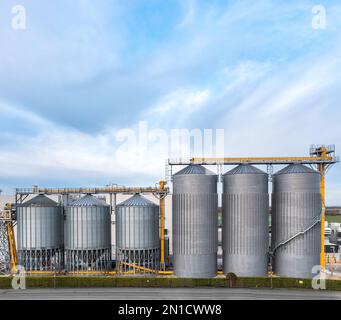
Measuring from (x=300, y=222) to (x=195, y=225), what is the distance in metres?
17.2

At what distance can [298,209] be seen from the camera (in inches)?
1706

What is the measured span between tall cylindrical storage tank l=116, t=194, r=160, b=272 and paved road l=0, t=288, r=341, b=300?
6736 millimetres

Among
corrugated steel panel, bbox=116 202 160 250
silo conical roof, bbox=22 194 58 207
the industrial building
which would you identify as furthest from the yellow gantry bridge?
silo conical roof, bbox=22 194 58 207

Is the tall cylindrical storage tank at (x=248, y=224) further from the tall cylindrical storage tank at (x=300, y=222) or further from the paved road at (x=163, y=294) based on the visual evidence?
the paved road at (x=163, y=294)

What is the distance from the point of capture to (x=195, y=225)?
43625mm

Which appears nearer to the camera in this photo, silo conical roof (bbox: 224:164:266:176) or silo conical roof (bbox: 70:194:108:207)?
silo conical roof (bbox: 224:164:266:176)

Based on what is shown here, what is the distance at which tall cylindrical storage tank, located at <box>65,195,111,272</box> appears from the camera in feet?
149

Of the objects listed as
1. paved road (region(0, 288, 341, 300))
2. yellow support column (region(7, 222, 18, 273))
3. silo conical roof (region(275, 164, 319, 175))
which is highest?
silo conical roof (region(275, 164, 319, 175))

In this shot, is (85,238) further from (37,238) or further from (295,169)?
(295,169)

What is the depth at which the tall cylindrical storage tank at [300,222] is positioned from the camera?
43.2m

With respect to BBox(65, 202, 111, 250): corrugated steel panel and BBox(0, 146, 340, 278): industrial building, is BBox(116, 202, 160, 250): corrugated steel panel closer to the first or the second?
BBox(0, 146, 340, 278): industrial building

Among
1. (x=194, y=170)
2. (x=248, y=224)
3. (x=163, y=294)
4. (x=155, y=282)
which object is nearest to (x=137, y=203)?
(x=194, y=170)

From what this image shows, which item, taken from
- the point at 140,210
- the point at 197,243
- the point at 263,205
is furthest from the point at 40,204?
the point at 263,205

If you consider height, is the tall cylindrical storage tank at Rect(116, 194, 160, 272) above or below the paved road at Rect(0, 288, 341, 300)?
above
